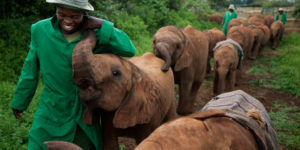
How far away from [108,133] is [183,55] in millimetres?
2610

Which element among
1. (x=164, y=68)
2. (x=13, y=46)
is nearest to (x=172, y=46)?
(x=164, y=68)

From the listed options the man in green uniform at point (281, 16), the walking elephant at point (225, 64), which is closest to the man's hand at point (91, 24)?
the walking elephant at point (225, 64)

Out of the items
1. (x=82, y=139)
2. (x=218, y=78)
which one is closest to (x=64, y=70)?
(x=82, y=139)

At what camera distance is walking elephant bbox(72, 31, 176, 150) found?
6.24 feet

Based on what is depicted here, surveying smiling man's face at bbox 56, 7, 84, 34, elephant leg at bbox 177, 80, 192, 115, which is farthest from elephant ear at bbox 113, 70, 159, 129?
elephant leg at bbox 177, 80, 192, 115

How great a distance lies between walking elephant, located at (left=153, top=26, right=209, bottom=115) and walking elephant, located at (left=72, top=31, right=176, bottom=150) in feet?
3.78

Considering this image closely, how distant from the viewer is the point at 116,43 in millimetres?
2201

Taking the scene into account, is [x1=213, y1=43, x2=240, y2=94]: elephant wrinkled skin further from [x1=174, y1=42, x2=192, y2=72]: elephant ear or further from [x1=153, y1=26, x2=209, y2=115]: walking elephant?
[x1=174, y1=42, x2=192, y2=72]: elephant ear

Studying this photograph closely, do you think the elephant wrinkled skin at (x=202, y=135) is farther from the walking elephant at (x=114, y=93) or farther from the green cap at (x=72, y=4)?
the green cap at (x=72, y=4)

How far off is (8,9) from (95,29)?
595cm

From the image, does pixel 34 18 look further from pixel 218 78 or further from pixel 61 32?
pixel 61 32

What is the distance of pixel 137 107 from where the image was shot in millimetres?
2305

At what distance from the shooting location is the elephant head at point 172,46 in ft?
14.0

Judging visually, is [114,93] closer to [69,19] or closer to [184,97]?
[69,19]
